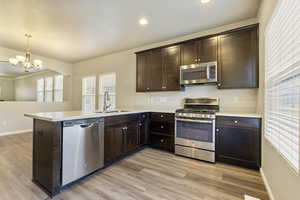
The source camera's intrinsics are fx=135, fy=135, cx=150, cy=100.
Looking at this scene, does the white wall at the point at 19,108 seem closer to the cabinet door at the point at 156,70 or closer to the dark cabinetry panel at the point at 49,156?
the dark cabinetry panel at the point at 49,156

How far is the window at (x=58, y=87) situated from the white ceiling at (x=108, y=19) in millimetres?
2237

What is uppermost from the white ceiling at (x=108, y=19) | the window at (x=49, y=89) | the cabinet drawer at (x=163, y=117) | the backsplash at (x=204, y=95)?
the white ceiling at (x=108, y=19)

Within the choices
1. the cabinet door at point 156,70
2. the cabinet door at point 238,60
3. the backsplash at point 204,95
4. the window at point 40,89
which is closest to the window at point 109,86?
the backsplash at point 204,95

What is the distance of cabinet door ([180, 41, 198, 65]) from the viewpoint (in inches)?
119

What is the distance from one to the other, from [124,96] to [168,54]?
206cm

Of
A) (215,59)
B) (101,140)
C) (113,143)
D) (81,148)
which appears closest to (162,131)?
(113,143)

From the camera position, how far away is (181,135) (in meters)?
2.91

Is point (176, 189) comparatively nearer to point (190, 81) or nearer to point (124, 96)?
point (190, 81)

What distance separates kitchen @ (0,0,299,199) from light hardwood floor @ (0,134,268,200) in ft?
0.05

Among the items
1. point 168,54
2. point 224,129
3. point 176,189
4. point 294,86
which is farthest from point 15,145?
point 294,86

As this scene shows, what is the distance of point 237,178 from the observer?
2072mm

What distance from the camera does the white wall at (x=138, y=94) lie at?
281 cm

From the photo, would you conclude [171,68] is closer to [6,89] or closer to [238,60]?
[238,60]

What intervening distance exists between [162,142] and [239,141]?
1.54 m
